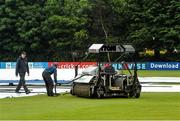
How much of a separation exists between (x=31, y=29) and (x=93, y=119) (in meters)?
53.2

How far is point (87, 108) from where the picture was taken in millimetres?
21266

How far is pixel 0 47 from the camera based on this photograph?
7081 cm

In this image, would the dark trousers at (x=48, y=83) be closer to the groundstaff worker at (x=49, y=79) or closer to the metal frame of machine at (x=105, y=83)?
the groundstaff worker at (x=49, y=79)

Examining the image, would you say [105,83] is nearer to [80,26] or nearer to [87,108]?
[87,108]

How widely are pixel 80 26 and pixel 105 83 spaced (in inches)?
1713

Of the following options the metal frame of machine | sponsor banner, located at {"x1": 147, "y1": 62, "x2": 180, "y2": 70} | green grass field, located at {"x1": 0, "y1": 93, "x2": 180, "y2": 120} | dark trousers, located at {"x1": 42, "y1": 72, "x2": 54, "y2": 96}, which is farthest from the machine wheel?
sponsor banner, located at {"x1": 147, "y1": 62, "x2": 180, "y2": 70}

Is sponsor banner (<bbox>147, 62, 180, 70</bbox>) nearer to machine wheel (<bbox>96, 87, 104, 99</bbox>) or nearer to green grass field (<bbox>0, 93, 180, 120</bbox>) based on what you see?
green grass field (<bbox>0, 93, 180, 120</bbox>)

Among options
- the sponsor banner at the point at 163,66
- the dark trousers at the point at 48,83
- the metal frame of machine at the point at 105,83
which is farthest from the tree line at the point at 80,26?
the metal frame of machine at the point at 105,83

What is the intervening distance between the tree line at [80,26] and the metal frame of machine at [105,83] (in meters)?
41.0

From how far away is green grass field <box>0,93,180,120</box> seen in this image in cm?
1847

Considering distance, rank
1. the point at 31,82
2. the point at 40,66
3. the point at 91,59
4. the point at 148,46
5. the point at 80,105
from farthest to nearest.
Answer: the point at 148,46 → the point at 91,59 → the point at 40,66 → the point at 31,82 → the point at 80,105

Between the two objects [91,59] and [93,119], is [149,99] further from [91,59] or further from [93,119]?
[91,59]

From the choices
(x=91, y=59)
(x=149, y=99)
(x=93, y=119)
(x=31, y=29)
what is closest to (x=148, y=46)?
(x=91, y=59)

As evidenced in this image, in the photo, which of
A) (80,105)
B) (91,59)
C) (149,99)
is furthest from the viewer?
(91,59)
